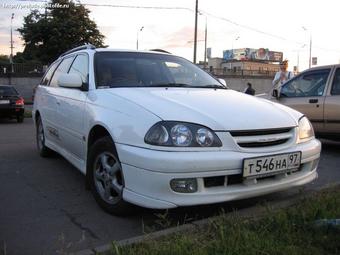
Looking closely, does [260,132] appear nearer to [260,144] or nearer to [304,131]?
[260,144]

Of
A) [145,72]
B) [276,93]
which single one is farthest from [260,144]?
[276,93]

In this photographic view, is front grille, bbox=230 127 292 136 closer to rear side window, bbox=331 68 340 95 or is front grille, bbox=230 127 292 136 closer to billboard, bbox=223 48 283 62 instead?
rear side window, bbox=331 68 340 95

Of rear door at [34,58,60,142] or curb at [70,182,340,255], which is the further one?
rear door at [34,58,60,142]

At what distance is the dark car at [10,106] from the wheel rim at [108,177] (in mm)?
11635

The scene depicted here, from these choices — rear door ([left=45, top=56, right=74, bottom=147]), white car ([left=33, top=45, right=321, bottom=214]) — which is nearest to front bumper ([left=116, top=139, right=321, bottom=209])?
white car ([left=33, top=45, right=321, bottom=214])

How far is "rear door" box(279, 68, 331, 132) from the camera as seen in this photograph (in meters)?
8.12

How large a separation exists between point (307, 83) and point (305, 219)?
5202 millimetres

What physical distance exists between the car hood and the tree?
3891 centimetres

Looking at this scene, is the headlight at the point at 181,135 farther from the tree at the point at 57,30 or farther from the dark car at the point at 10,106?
the tree at the point at 57,30

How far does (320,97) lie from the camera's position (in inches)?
320

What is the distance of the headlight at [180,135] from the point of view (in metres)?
3.80

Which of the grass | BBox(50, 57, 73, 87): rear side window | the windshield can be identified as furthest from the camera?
BBox(50, 57, 73, 87): rear side window

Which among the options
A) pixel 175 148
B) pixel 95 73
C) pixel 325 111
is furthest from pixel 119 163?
pixel 325 111

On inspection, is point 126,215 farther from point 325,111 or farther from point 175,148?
point 325,111
